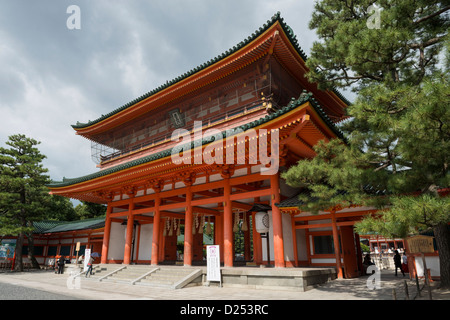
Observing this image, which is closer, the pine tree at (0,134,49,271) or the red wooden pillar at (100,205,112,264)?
the red wooden pillar at (100,205,112,264)

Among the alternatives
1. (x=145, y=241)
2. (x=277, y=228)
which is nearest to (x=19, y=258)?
(x=145, y=241)

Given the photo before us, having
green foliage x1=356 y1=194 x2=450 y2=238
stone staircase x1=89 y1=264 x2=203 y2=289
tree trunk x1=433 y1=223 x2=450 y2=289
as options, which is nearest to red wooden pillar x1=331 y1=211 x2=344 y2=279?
tree trunk x1=433 y1=223 x2=450 y2=289

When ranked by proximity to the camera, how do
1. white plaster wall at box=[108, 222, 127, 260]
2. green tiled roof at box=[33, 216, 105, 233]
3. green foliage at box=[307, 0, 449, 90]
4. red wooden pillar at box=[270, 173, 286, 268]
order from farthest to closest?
green tiled roof at box=[33, 216, 105, 233] < white plaster wall at box=[108, 222, 127, 260] < red wooden pillar at box=[270, 173, 286, 268] < green foliage at box=[307, 0, 449, 90]

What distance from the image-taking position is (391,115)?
6.36 m

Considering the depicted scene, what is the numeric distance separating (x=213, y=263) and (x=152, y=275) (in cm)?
328

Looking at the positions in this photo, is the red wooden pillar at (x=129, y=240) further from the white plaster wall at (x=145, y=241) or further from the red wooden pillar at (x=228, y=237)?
the red wooden pillar at (x=228, y=237)

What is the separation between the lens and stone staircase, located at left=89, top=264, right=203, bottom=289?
10.7 metres

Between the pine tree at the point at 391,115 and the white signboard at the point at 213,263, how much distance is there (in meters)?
4.13

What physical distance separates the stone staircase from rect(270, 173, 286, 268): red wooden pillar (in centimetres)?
322

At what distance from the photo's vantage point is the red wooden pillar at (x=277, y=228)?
10.2 metres

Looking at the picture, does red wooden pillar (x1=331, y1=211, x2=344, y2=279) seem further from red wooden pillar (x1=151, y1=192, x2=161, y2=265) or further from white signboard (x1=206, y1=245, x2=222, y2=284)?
red wooden pillar (x1=151, y1=192, x2=161, y2=265)

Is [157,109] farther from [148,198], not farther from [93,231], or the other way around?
[93,231]

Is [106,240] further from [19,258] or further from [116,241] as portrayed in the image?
[19,258]

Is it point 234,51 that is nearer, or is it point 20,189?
point 234,51
